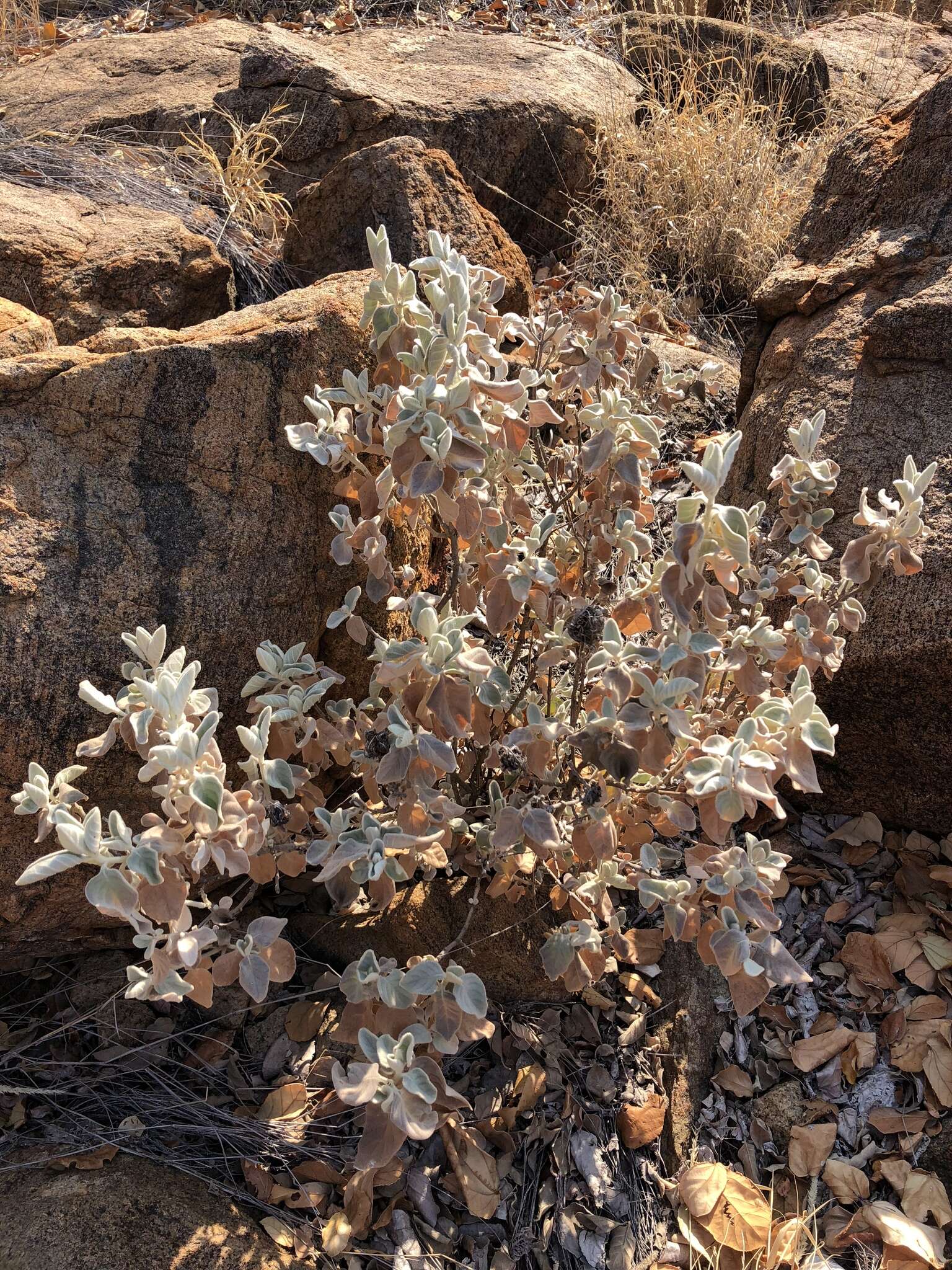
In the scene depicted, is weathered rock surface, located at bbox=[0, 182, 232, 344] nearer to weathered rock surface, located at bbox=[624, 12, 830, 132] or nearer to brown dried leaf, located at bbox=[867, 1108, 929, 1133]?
brown dried leaf, located at bbox=[867, 1108, 929, 1133]

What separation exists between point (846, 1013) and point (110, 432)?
1.96 m

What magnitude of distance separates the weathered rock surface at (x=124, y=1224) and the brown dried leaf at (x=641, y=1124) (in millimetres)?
676

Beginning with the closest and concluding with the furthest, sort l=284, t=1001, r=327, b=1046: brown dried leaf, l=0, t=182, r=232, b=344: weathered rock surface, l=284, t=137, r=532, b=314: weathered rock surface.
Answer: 1. l=284, t=1001, r=327, b=1046: brown dried leaf
2. l=0, t=182, r=232, b=344: weathered rock surface
3. l=284, t=137, r=532, b=314: weathered rock surface

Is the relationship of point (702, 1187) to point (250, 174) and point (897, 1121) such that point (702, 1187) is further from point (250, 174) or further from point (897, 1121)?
point (250, 174)

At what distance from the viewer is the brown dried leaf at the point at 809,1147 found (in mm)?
1994

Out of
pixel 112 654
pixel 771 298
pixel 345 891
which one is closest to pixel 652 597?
pixel 345 891

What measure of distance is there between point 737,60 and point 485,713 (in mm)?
5068

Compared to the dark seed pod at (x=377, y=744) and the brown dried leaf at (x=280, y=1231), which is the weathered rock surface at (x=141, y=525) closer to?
the dark seed pod at (x=377, y=744)

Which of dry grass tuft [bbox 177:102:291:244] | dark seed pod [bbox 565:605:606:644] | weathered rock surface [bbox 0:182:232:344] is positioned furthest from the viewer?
dry grass tuft [bbox 177:102:291:244]

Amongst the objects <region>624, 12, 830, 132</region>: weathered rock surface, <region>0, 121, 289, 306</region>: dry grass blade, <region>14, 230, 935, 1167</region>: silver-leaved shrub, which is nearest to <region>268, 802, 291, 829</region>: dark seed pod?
<region>14, 230, 935, 1167</region>: silver-leaved shrub

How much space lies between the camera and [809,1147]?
2.02 metres

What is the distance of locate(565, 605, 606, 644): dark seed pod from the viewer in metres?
1.71

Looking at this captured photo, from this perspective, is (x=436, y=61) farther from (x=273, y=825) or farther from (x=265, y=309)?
(x=273, y=825)

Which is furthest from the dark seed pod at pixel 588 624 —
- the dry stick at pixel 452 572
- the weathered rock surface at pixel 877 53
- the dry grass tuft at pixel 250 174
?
the weathered rock surface at pixel 877 53
